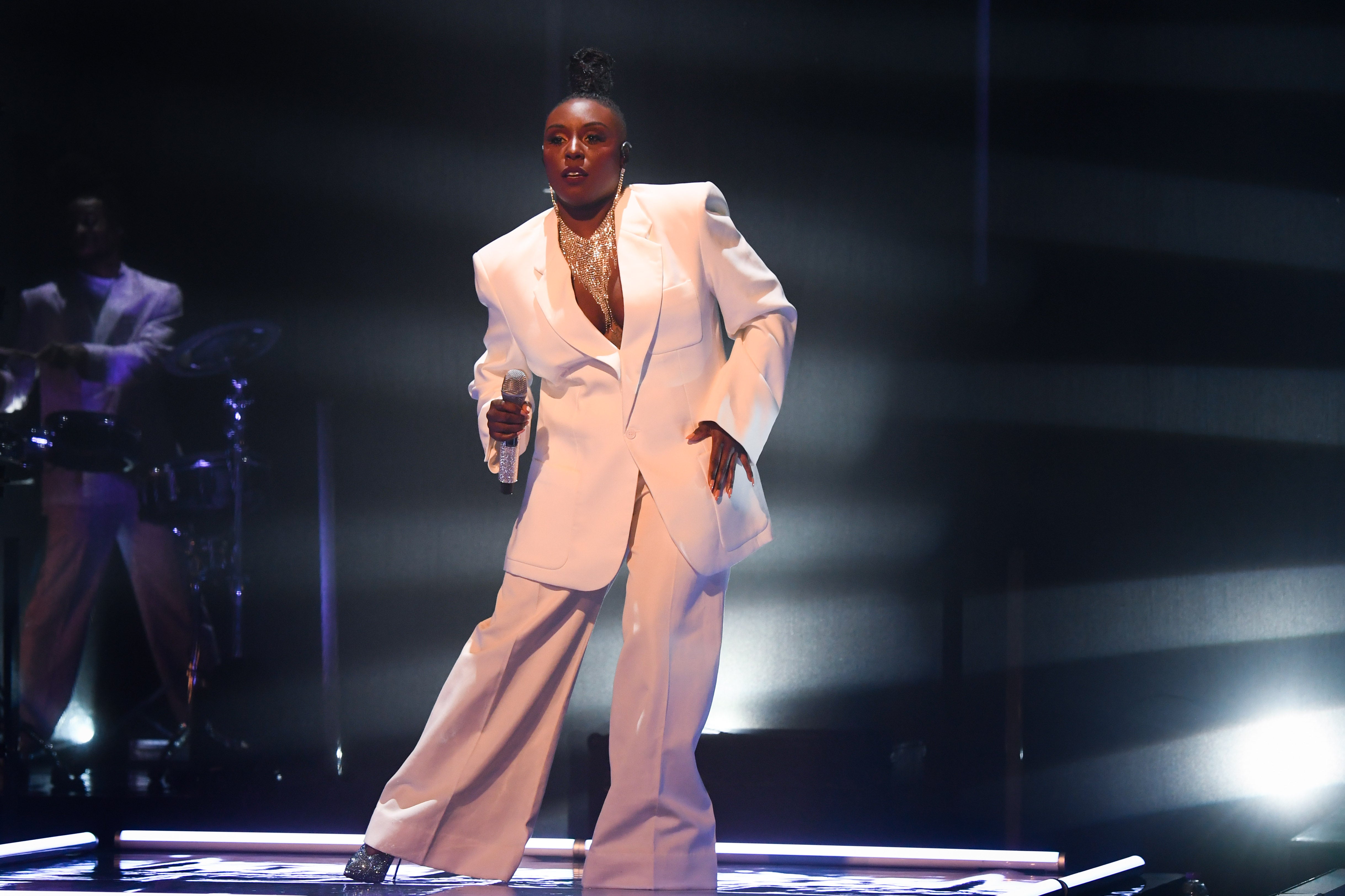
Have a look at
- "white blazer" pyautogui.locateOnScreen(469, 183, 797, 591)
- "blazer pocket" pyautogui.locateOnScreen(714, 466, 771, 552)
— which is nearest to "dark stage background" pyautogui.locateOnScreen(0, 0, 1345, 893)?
"blazer pocket" pyautogui.locateOnScreen(714, 466, 771, 552)

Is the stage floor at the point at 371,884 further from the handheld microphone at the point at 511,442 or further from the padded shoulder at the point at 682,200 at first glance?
the padded shoulder at the point at 682,200

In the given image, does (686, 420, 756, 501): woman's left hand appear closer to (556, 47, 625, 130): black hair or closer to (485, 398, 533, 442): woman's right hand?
(485, 398, 533, 442): woman's right hand

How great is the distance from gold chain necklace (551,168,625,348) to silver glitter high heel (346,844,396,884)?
4.25 feet

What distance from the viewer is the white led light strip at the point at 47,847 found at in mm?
3250

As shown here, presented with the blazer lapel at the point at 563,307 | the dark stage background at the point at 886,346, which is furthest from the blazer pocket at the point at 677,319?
the dark stage background at the point at 886,346

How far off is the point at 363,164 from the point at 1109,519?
9.73ft

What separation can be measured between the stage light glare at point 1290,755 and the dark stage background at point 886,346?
2 cm

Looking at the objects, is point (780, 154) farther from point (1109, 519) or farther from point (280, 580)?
point (280, 580)

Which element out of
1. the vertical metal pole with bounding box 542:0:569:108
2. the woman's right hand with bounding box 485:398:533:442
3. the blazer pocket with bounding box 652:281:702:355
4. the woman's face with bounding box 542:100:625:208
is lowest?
the woman's right hand with bounding box 485:398:533:442

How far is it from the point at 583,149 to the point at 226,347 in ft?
7.49

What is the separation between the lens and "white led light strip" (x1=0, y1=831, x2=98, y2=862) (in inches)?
128

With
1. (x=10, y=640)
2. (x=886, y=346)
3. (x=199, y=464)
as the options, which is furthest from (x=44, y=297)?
(x=886, y=346)

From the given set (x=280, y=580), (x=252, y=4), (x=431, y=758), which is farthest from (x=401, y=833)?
(x=252, y=4)

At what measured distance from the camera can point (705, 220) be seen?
8.83 ft
